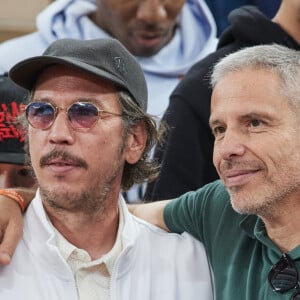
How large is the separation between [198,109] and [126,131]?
1.91 ft

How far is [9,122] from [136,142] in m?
0.55

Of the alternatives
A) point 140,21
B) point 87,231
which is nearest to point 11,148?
point 87,231

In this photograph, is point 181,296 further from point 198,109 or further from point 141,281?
point 198,109

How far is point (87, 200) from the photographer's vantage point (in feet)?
7.61

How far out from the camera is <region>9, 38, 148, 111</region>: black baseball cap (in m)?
2.29

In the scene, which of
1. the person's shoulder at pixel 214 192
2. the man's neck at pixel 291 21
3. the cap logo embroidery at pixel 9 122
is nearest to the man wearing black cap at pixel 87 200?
the person's shoulder at pixel 214 192

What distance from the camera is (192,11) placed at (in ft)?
13.3

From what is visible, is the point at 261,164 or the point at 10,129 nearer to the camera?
the point at 261,164

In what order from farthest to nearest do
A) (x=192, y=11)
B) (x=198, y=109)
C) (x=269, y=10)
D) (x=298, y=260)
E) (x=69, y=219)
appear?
(x=192, y=11) → (x=269, y=10) → (x=198, y=109) → (x=69, y=219) → (x=298, y=260)

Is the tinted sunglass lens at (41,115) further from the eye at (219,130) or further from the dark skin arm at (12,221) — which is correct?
the eye at (219,130)

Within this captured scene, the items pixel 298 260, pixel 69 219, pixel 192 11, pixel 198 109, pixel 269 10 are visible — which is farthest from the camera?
pixel 192 11

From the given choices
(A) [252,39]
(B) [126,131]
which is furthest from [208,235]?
(A) [252,39]

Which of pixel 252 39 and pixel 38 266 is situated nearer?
pixel 38 266

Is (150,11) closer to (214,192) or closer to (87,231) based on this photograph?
(214,192)
